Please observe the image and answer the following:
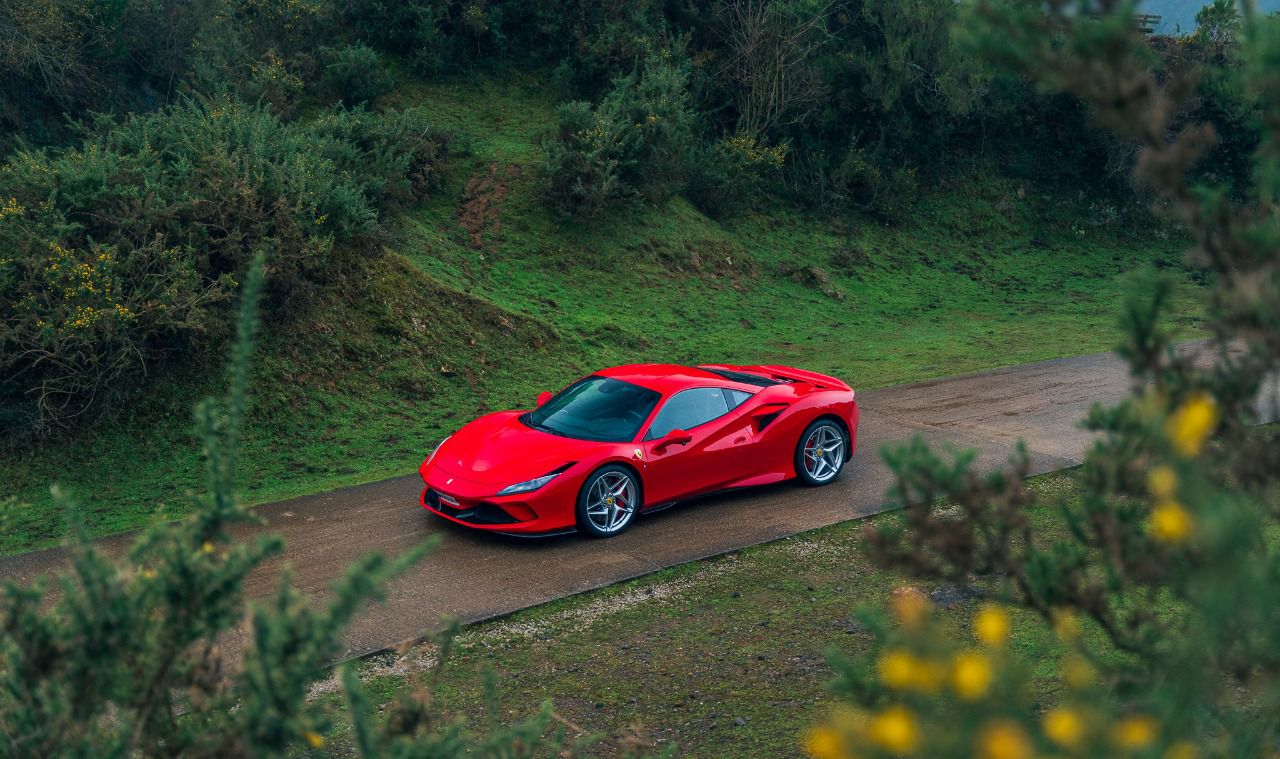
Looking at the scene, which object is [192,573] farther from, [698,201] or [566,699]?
[698,201]

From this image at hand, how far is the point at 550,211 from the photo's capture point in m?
23.0

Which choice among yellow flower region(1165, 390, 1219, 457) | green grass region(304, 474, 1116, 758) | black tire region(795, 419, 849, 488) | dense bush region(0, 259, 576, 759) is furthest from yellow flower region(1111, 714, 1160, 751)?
black tire region(795, 419, 849, 488)

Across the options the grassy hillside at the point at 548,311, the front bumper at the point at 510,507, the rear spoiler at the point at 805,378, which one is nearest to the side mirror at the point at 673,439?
the front bumper at the point at 510,507

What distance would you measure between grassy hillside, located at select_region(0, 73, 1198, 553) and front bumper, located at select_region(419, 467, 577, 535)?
8.94 ft

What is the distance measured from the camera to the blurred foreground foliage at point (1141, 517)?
1.83 meters

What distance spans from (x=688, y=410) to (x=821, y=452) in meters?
1.69

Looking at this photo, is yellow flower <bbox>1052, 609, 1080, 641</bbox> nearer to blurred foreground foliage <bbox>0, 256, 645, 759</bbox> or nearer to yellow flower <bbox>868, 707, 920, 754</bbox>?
yellow flower <bbox>868, 707, 920, 754</bbox>

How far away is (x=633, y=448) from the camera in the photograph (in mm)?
9664

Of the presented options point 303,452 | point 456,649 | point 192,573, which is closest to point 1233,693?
point 456,649

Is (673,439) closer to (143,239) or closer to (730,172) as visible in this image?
(143,239)

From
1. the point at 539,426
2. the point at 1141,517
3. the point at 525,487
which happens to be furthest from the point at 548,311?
the point at 1141,517

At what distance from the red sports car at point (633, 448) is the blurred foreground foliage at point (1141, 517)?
6204 millimetres

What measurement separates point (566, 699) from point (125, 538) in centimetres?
540

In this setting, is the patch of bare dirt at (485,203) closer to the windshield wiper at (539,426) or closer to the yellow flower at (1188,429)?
the windshield wiper at (539,426)
